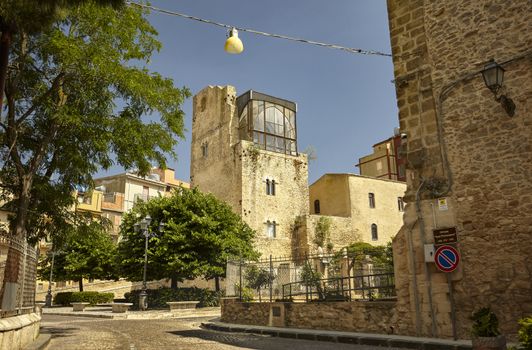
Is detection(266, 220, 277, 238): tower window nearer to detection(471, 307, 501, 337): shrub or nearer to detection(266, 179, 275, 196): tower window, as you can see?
detection(266, 179, 275, 196): tower window

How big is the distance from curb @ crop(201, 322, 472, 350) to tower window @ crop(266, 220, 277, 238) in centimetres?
2592

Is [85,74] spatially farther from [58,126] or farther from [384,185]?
[384,185]

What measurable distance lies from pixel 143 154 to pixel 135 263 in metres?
16.6

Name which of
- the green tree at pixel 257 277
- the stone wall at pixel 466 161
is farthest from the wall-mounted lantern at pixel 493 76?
the green tree at pixel 257 277

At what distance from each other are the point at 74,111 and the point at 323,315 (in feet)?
26.6

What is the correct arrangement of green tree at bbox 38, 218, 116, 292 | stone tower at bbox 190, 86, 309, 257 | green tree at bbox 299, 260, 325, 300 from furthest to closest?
stone tower at bbox 190, 86, 309, 257, green tree at bbox 38, 218, 116, 292, green tree at bbox 299, 260, 325, 300

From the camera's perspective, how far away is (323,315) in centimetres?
1162

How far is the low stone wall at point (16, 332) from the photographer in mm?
6223

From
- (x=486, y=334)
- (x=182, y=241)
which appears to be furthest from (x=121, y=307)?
(x=486, y=334)

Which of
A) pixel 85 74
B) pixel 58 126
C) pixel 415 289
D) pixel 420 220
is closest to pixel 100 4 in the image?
pixel 85 74

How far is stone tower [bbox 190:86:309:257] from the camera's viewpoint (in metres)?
38.8

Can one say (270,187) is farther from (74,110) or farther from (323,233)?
(74,110)

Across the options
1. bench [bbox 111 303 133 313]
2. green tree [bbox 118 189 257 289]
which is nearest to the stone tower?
green tree [bbox 118 189 257 289]

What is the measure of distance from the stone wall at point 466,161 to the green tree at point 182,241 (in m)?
17.5
